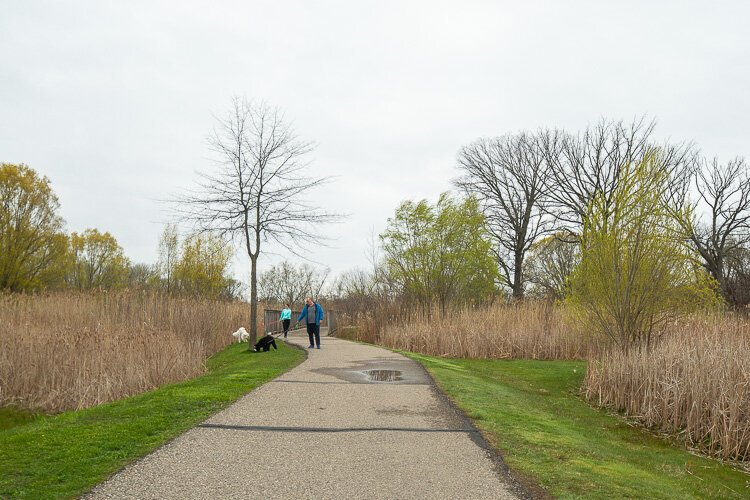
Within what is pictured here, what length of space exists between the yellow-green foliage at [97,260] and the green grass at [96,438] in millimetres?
45446

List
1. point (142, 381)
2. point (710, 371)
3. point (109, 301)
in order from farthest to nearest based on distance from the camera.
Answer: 1. point (109, 301)
2. point (142, 381)
3. point (710, 371)

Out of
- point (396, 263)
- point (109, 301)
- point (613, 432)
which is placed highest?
point (396, 263)

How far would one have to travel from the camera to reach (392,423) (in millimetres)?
7887

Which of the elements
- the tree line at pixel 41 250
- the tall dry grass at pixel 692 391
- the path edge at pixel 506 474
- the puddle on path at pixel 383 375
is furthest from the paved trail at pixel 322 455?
the tree line at pixel 41 250

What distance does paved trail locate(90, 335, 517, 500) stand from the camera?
201 inches

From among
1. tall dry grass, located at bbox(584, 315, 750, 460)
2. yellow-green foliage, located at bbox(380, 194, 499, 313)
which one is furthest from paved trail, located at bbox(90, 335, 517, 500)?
yellow-green foliage, located at bbox(380, 194, 499, 313)

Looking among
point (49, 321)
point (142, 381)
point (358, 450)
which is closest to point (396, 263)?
point (49, 321)

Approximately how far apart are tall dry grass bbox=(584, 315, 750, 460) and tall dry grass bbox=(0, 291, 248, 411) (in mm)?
10000

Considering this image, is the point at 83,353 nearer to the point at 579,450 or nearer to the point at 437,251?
the point at 579,450

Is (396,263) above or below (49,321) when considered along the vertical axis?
above

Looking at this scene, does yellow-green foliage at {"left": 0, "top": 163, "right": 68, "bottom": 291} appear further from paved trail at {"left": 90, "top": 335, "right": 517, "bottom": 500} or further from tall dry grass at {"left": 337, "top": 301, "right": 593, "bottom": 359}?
paved trail at {"left": 90, "top": 335, "right": 517, "bottom": 500}

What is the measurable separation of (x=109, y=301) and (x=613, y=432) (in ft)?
50.3

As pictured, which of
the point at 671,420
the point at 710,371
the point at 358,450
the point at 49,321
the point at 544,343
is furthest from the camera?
the point at 544,343

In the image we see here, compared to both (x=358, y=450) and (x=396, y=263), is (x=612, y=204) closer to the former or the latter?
(x=358, y=450)
